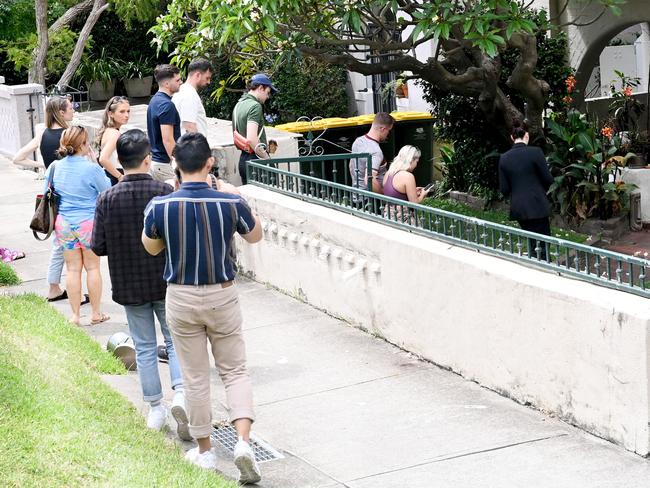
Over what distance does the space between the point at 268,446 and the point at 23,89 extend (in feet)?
40.9

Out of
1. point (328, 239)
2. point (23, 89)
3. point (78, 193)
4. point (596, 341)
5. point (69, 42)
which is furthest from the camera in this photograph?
point (69, 42)

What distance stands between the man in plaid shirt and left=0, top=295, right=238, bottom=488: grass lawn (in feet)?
0.81

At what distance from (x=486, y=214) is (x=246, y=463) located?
9047 millimetres

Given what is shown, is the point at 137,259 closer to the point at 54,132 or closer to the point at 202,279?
the point at 202,279

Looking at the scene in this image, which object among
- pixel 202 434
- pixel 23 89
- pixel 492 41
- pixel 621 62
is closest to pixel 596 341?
pixel 202 434

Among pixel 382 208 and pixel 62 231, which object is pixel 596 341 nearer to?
pixel 382 208

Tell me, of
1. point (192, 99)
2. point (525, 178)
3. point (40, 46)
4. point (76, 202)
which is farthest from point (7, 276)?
point (40, 46)

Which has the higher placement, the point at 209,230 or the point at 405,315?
the point at 209,230

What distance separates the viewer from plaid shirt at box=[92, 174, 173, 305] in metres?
6.77

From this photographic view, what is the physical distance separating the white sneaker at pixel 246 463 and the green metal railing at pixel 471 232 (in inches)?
91.6

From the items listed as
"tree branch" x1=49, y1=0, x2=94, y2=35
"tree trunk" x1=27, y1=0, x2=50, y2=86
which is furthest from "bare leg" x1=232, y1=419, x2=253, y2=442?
"tree branch" x1=49, y1=0, x2=94, y2=35

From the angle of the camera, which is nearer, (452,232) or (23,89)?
(452,232)

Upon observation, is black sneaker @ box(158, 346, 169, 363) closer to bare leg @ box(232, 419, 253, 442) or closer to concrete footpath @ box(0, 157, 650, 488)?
concrete footpath @ box(0, 157, 650, 488)

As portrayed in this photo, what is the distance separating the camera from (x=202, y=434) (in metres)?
6.25
